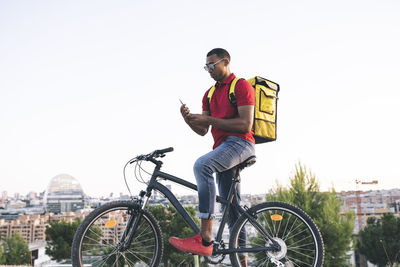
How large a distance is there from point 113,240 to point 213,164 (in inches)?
44.4

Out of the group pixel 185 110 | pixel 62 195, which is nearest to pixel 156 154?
pixel 185 110

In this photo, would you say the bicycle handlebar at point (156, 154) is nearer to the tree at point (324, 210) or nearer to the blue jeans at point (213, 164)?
the blue jeans at point (213, 164)

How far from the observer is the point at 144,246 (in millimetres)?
3430

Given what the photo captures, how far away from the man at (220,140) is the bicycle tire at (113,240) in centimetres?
32

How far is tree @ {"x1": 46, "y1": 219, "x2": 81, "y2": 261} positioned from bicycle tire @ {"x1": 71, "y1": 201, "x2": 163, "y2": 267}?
1527 inches

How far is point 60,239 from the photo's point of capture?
4025 centimetres

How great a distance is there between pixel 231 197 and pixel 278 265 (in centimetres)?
73

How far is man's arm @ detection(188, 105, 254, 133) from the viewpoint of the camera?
3264 mm

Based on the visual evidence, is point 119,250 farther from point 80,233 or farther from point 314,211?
point 314,211

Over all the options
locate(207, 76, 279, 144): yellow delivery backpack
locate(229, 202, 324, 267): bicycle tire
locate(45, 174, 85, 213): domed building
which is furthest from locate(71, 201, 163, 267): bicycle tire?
locate(45, 174, 85, 213): domed building

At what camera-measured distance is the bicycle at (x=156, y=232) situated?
328cm

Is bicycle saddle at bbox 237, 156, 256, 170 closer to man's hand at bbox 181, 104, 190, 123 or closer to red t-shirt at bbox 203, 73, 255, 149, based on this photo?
red t-shirt at bbox 203, 73, 255, 149

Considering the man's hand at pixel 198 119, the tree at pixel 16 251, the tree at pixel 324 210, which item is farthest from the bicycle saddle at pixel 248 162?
the tree at pixel 16 251

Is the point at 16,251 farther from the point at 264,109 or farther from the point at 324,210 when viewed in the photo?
the point at 264,109
